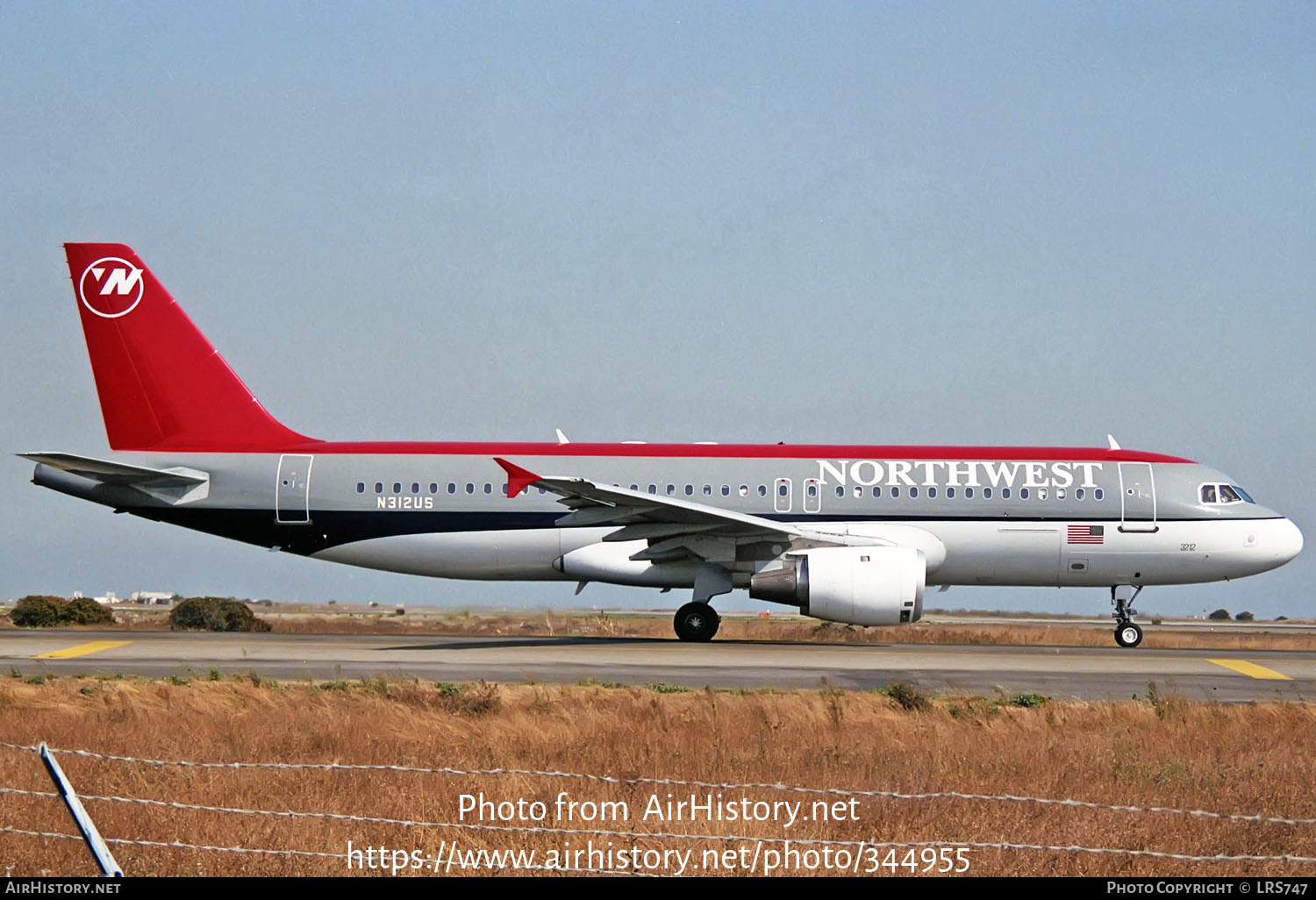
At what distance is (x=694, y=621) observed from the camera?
2545cm

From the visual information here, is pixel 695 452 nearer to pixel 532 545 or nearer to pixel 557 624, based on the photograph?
pixel 532 545

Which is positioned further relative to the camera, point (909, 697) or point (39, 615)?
point (39, 615)

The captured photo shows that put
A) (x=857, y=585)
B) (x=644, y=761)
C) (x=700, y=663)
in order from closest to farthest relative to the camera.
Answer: (x=644, y=761) → (x=700, y=663) → (x=857, y=585)

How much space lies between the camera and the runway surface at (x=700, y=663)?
1852cm

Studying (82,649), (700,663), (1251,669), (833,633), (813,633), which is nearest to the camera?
(700,663)

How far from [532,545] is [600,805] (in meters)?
16.3

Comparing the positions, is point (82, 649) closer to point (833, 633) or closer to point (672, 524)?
point (672, 524)

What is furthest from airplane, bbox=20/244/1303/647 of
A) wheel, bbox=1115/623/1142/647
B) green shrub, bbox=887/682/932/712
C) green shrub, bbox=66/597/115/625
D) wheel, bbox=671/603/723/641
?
green shrub, bbox=66/597/115/625

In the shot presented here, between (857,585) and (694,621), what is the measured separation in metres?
3.66

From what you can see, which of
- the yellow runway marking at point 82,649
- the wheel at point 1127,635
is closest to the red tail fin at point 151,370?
the yellow runway marking at point 82,649

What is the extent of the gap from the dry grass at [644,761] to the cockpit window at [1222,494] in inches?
452

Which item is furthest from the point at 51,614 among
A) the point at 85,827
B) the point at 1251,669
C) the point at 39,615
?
the point at 85,827

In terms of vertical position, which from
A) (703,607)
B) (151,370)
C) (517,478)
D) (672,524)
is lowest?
(703,607)

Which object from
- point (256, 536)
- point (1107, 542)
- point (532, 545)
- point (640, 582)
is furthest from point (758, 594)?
point (256, 536)
